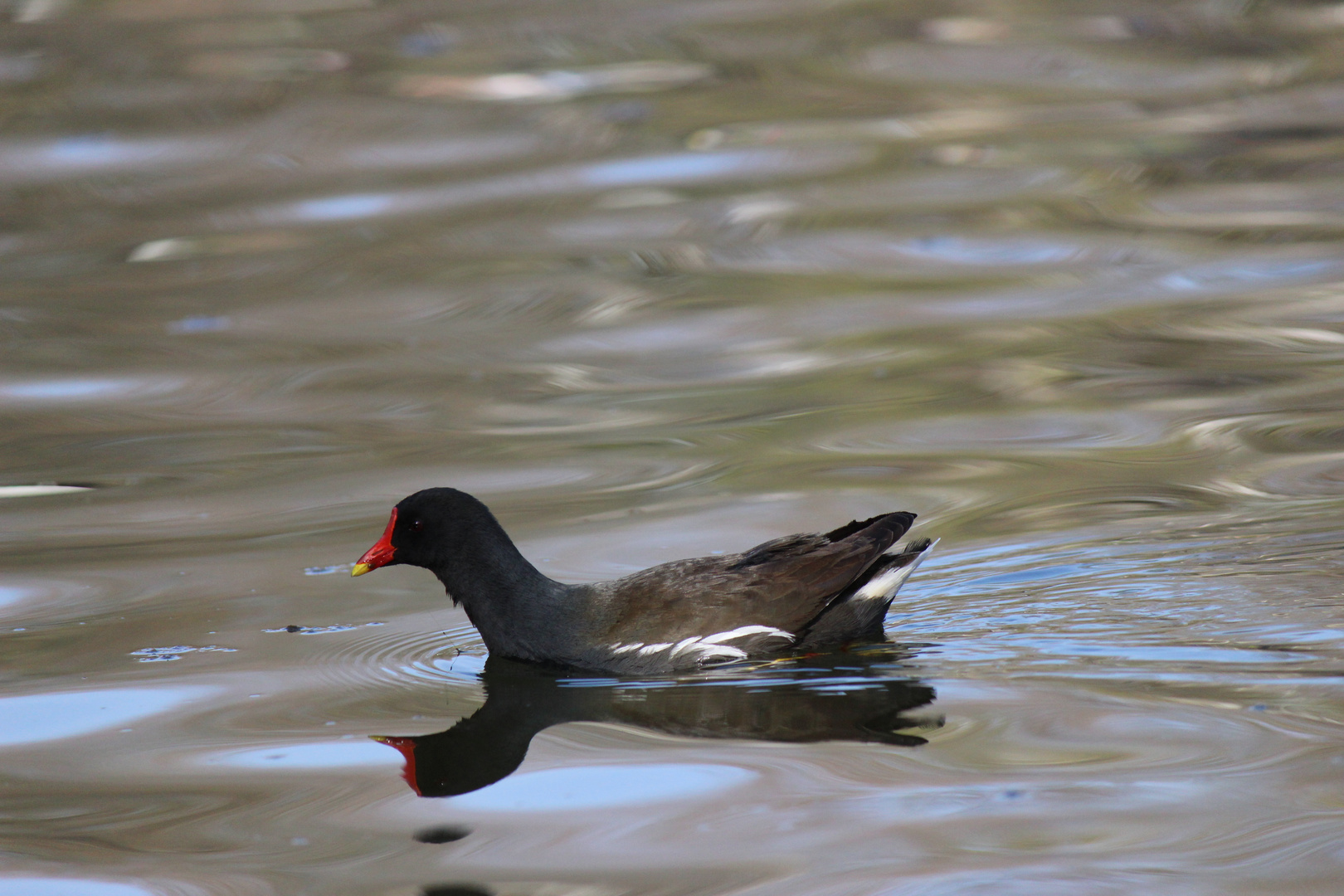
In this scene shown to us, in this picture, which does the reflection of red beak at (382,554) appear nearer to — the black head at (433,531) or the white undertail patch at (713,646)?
the black head at (433,531)

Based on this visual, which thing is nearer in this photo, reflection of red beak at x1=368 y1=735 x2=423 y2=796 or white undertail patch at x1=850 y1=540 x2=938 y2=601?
reflection of red beak at x1=368 y1=735 x2=423 y2=796

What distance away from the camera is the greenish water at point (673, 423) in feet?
15.2

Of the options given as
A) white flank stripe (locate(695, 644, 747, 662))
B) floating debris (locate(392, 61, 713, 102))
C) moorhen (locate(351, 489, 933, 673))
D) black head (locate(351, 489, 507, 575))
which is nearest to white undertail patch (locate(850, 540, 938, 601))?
moorhen (locate(351, 489, 933, 673))

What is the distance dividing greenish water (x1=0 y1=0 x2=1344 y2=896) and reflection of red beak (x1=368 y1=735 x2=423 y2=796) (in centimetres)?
2

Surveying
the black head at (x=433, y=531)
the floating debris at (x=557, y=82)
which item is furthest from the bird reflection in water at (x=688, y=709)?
the floating debris at (x=557, y=82)

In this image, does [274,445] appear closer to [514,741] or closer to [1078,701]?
[514,741]

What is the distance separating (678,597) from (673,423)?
3.07 m

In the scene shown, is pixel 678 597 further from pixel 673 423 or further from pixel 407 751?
pixel 673 423

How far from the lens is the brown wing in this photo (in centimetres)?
576

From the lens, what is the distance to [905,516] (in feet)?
20.3

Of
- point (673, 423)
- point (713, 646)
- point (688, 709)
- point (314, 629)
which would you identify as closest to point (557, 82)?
point (673, 423)

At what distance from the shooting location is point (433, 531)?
6164 millimetres

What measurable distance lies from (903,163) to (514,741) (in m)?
10.0

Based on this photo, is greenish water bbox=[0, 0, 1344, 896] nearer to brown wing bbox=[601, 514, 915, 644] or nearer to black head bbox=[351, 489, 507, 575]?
brown wing bbox=[601, 514, 915, 644]
